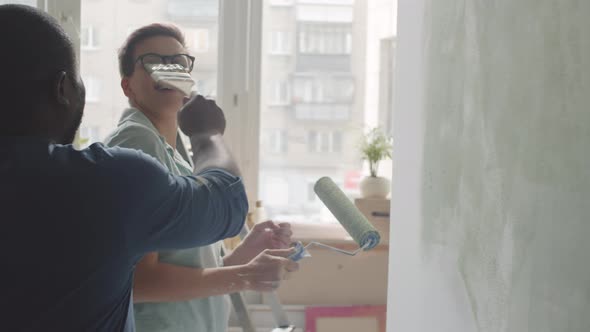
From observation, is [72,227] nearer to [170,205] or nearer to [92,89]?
[170,205]

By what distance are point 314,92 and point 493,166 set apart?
199 cm

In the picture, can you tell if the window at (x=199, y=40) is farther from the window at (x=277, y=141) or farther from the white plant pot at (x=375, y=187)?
the white plant pot at (x=375, y=187)

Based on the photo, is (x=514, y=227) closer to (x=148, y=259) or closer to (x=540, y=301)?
(x=540, y=301)

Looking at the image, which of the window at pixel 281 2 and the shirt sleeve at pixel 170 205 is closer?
the shirt sleeve at pixel 170 205

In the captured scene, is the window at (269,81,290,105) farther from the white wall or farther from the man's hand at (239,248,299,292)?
the man's hand at (239,248,299,292)

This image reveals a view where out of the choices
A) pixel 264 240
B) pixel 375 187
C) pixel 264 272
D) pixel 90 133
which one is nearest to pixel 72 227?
pixel 264 272

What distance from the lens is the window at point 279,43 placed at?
291 centimetres

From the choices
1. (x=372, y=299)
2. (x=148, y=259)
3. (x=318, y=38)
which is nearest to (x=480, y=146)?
(x=148, y=259)

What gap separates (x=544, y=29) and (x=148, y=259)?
0.76 m

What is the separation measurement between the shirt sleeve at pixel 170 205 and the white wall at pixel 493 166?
15.7 inches

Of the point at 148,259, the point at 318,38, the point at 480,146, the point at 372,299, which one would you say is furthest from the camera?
the point at 318,38

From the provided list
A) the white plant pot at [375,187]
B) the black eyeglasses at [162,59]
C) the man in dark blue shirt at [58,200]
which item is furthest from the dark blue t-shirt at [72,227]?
the white plant pot at [375,187]

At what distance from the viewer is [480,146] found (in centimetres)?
105

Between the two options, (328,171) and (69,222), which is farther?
(328,171)
